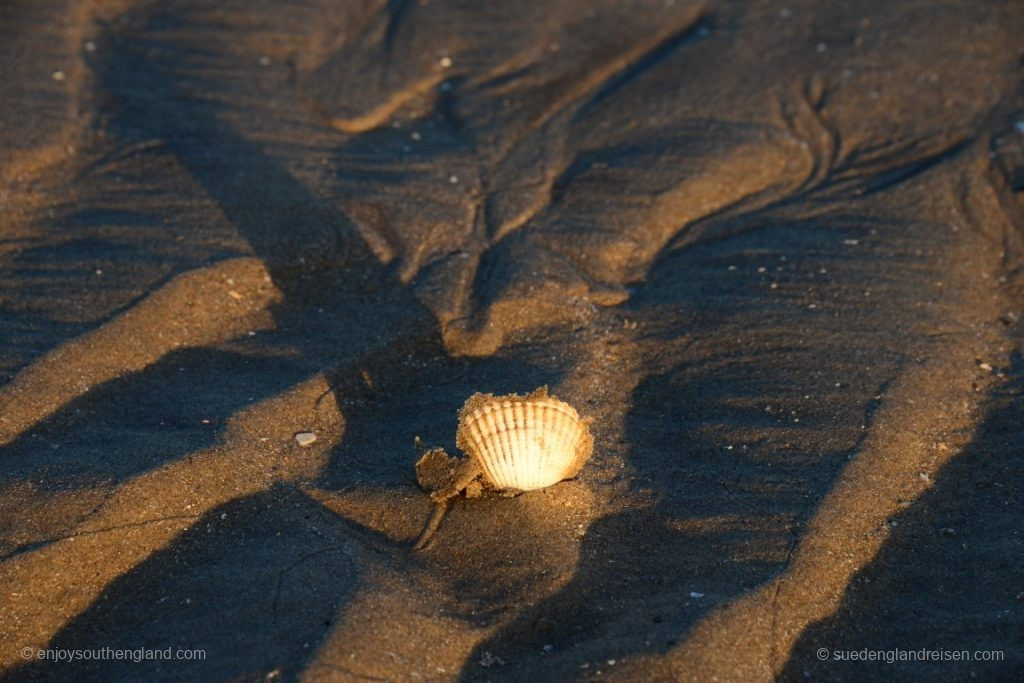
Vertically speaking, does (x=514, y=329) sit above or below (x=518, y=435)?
below

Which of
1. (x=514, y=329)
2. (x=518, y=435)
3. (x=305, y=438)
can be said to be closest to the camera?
(x=518, y=435)

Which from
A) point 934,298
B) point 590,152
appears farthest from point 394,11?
point 934,298

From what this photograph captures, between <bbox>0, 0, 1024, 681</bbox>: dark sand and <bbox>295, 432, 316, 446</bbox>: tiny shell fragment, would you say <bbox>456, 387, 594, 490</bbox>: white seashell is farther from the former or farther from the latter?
<bbox>295, 432, 316, 446</bbox>: tiny shell fragment

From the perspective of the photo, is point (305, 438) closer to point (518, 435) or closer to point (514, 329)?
point (518, 435)

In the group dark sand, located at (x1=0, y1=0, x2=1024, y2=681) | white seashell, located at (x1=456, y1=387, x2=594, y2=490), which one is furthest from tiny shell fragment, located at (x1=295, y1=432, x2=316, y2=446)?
white seashell, located at (x1=456, y1=387, x2=594, y2=490)

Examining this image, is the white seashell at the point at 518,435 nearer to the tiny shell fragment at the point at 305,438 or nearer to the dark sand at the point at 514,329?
the dark sand at the point at 514,329

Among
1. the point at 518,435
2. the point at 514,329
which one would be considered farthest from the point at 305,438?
the point at 514,329
